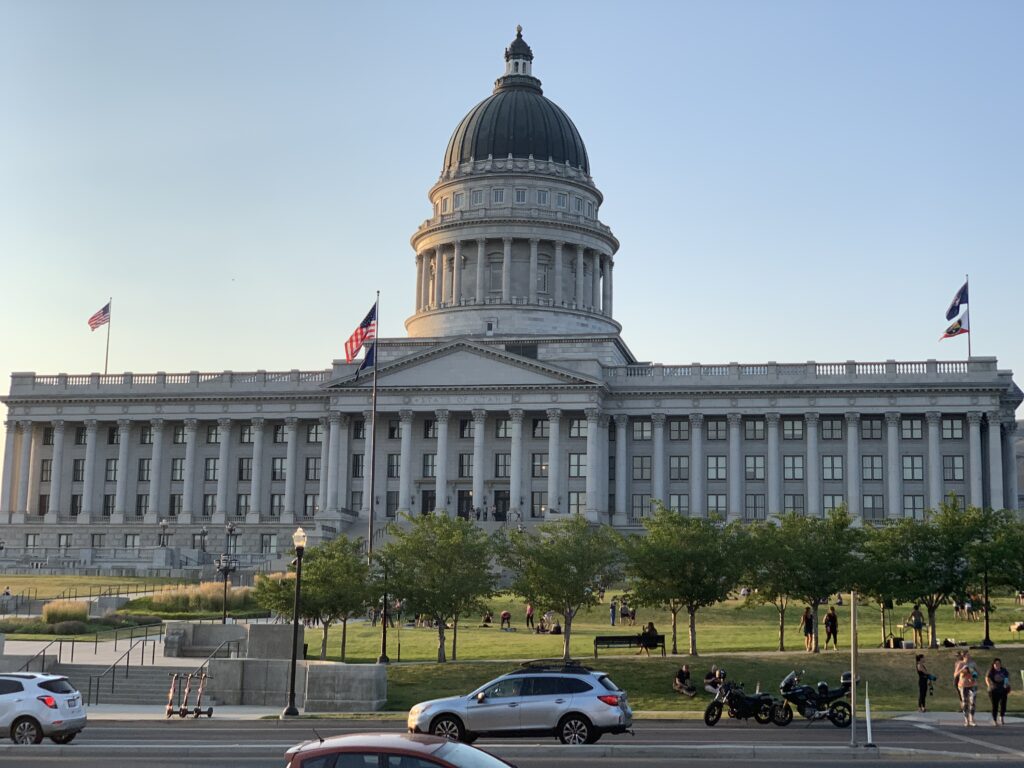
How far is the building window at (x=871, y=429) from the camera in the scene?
102 m

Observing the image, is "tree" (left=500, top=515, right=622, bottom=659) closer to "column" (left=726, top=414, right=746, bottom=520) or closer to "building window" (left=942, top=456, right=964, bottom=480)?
"column" (left=726, top=414, right=746, bottom=520)

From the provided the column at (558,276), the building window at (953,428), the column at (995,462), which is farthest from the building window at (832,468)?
the column at (558,276)

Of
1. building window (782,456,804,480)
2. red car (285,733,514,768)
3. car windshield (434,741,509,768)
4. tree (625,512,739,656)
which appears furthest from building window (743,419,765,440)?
red car (285,733,514,768)

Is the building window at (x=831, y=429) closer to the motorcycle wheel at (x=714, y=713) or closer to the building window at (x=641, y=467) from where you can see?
the building window at (x=641, y=467)

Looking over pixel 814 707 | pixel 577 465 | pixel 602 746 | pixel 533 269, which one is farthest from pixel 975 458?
pixel 602 746

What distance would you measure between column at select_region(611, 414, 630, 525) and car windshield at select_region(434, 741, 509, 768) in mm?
86894

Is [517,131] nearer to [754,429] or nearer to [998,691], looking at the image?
[754,429]

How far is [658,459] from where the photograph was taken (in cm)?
10362

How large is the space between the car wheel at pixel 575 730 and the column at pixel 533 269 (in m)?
90.8

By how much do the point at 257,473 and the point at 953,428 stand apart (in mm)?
54841

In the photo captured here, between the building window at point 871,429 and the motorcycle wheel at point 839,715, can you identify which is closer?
the motorcycle wheel at point 839,715

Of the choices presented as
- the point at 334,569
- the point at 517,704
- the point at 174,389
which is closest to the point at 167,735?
the point at 517,704

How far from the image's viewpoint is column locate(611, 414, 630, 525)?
104438mm

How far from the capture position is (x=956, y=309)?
9450 centimetres
